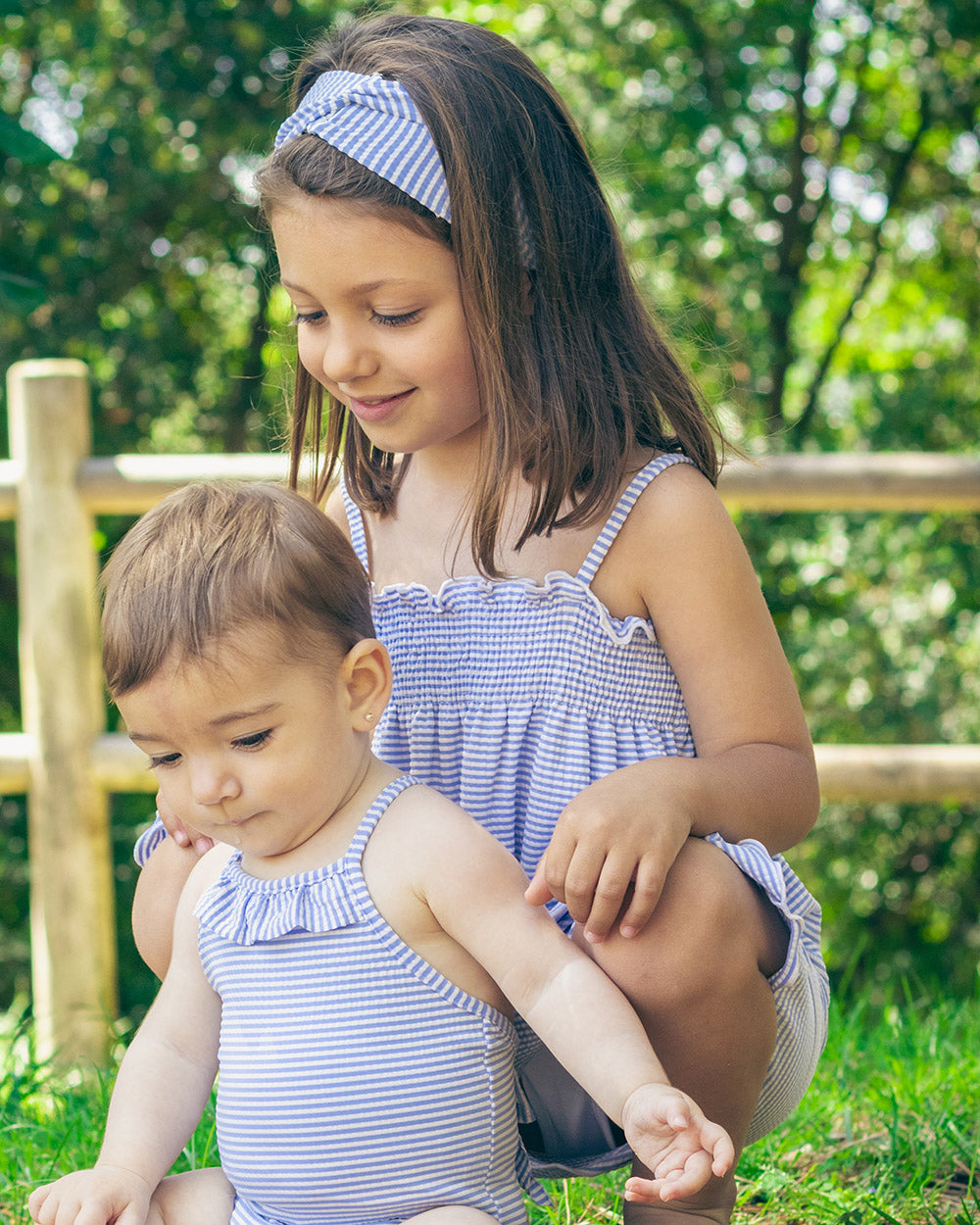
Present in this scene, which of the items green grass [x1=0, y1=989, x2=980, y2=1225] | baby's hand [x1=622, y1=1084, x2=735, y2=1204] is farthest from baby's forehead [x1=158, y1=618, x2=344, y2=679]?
green grass [x1=0, y1=989, x2=980, y2=1225]

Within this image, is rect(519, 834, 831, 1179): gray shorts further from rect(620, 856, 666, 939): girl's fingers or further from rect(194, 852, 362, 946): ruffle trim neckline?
rect(194, 852, 362, 946): ruffle trim neckline

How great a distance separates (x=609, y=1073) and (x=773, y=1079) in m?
0.33

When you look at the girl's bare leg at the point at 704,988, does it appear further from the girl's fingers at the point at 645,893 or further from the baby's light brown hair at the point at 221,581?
the baby's light brown hair at the point at 221,581

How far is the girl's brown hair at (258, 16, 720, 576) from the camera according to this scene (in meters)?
1.50

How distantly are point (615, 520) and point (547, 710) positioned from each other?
22 centimetres

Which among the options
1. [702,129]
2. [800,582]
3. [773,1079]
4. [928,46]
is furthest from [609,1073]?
[928,46]

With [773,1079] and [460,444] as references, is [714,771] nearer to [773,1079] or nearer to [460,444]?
[773,1079]

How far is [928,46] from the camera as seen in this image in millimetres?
5184

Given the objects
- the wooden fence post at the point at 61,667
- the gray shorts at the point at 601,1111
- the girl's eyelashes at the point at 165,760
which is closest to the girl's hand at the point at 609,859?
the gray shorts at the point at 601,1111

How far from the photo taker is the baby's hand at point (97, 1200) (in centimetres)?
127

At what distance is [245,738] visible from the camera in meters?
1.30

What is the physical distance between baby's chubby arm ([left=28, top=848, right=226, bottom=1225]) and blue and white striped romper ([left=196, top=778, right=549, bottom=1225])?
0.06 m

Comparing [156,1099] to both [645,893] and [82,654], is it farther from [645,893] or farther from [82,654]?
[82,654]

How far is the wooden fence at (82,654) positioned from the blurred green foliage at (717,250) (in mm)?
1762
